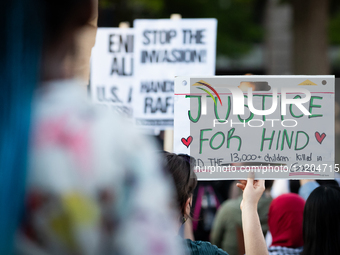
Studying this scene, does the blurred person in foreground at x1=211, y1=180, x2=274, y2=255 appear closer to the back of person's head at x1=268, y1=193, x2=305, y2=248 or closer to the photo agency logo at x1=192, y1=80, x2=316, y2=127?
the back of person's head at x1=268, y1=193, x2=305, y2=248

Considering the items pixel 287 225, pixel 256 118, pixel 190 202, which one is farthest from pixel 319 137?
pixel 287 225

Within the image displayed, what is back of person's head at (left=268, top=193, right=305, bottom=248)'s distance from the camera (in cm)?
259

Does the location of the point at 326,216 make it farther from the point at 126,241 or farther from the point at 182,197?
the point at 126,241

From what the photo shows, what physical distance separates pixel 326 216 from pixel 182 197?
2.80 ft

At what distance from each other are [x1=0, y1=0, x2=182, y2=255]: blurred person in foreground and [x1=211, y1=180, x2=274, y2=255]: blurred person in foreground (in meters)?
2.77

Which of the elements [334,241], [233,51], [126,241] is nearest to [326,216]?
[334,241]

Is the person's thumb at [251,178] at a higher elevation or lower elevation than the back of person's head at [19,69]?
lower

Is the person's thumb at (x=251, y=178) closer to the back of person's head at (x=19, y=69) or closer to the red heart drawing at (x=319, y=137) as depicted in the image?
the red heart drawing at (x=319, y=137)

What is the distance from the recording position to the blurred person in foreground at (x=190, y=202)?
1610mm

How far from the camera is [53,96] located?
0.74 m

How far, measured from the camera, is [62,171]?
2.25ft

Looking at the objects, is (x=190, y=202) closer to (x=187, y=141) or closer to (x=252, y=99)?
(x=187, y=141)

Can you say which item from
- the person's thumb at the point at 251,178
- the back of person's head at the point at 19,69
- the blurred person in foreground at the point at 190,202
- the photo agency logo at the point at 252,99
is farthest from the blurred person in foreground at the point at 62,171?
the photo agency logo at the point at 252,99

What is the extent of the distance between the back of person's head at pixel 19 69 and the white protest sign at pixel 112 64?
2.74 m
